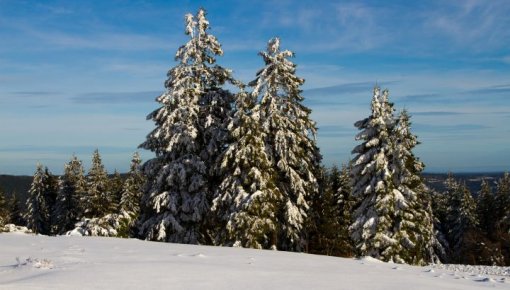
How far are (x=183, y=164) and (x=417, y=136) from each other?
53.9ft

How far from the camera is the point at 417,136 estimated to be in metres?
32.3

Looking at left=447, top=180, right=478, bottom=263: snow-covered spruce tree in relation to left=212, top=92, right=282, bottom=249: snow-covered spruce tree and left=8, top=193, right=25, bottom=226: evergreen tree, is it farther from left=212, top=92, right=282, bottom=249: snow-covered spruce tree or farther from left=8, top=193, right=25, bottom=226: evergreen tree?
left=8, top=193, right=25, bottom=226: evergreen tree

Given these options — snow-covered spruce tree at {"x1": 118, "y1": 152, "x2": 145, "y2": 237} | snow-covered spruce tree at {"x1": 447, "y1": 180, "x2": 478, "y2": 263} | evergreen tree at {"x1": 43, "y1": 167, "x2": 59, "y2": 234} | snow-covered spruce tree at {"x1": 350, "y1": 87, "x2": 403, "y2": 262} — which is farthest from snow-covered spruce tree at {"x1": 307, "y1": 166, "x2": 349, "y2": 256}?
evergreen tree at {"x1": 43, "y1": 167, "x2": 59, "y2": 234}

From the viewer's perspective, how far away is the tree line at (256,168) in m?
26.0

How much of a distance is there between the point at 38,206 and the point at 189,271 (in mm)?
62310

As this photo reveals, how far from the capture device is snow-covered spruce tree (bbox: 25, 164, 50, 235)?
62.4 metres

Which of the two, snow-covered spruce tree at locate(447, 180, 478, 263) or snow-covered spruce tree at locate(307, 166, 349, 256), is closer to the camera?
snow-covered spruce tree at locate(307, 166, 349, 256)

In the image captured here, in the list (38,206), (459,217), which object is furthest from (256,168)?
(38,206)

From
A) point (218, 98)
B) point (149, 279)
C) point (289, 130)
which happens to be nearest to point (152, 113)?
point (218, 98)

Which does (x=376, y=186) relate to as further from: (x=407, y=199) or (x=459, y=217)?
(x=459, y=217)

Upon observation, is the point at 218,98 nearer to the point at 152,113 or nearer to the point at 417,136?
the point at 152,113

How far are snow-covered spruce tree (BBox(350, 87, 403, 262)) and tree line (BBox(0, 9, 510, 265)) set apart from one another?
64 millimetres

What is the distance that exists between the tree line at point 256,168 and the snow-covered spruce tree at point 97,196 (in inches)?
256

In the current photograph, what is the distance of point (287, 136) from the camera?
28172mm
